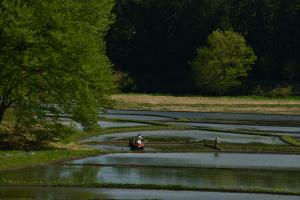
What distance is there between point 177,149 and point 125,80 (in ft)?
261

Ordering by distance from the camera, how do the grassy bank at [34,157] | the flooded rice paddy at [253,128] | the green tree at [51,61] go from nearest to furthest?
the grassy bank at [34,157]
the green tree at [51,61]
the flooded rice paddy at [253,128]

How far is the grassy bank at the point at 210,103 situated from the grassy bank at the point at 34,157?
50522 mm

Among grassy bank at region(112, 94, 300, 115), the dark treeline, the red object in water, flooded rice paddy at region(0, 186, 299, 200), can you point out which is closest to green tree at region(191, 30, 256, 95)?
the dark treeline

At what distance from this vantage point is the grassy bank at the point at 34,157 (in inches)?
1309

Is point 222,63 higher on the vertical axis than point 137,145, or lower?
higher

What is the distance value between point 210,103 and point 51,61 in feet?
211

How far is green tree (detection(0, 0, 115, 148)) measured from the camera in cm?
3666

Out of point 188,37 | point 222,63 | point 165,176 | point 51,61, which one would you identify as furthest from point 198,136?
point 188,37

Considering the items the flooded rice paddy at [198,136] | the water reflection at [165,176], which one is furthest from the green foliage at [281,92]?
the water reflection at [165,176]

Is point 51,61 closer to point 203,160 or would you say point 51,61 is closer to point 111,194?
point 203,160

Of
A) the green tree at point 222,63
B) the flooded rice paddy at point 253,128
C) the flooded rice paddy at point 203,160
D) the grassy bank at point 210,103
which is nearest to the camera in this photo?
the flooded rice paddy at point 203,160

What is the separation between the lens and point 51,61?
3781 centimetres

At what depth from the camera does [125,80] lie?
123 meters

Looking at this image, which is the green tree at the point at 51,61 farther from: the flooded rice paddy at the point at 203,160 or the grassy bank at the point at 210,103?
the grassy bank at the point at 210,103
